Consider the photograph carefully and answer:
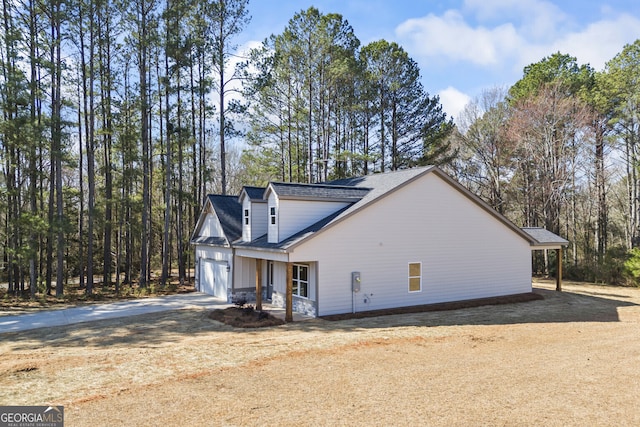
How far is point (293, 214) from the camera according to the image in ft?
50.5

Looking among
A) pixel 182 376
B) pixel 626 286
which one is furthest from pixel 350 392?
pixel 626 286

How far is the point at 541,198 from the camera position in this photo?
28.1 m

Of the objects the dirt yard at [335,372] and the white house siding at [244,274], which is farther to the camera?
the white house siding at [244,274]

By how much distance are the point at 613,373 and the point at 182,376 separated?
827cm

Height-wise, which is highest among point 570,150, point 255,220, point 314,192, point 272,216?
point 570,150

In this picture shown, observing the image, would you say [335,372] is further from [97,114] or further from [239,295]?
[97,114]

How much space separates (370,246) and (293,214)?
3081 millimetres

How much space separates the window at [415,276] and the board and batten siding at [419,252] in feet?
0.65

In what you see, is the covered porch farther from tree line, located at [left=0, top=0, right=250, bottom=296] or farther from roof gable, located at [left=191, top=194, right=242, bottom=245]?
tree line, located at [left=0, top=0, right=250, bottom=296]

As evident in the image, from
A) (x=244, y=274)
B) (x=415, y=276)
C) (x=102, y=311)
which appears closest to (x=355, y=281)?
(x=415, y=276)

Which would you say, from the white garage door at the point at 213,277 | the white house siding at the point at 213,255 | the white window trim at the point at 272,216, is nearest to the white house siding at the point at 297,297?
the white window trim at the point at 272,216

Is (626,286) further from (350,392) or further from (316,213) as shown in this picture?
(350,392)

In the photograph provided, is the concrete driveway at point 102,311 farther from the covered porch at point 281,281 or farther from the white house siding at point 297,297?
the white house siding at point 297,297

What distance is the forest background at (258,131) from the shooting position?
19.8 m
